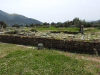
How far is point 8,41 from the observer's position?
36.4 feet

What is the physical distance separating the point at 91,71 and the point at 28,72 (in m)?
3.69

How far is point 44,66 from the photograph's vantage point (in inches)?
177

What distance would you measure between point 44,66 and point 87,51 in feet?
16.3

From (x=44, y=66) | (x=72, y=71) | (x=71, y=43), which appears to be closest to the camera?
(x=72, y=71)

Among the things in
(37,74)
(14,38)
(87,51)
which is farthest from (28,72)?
(14,38)

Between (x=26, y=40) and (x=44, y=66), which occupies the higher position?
(x=26, y=40)

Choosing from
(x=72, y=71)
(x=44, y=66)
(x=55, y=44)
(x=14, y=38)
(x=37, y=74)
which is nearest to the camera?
(x=37, y=74)

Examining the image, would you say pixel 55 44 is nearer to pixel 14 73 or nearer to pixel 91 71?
pixel 91 71

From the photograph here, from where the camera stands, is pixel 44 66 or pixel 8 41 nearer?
pixel 44 66

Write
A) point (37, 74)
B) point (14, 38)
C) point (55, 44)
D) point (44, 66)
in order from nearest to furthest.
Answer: point (37, 74) < point (44, 66) < point (55, 44) < point (14, 38)

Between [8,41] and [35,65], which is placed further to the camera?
[8,41]

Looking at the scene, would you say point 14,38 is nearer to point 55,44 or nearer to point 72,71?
point 55,44

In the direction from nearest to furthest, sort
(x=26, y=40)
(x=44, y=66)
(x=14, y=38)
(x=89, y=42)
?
1. (x=44, y=66)
2. (x=89, y=42)
3. (x=26, y=40)
4. (x=14, y=38)

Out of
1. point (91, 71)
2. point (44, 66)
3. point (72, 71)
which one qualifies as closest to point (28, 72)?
point (44, 66)
